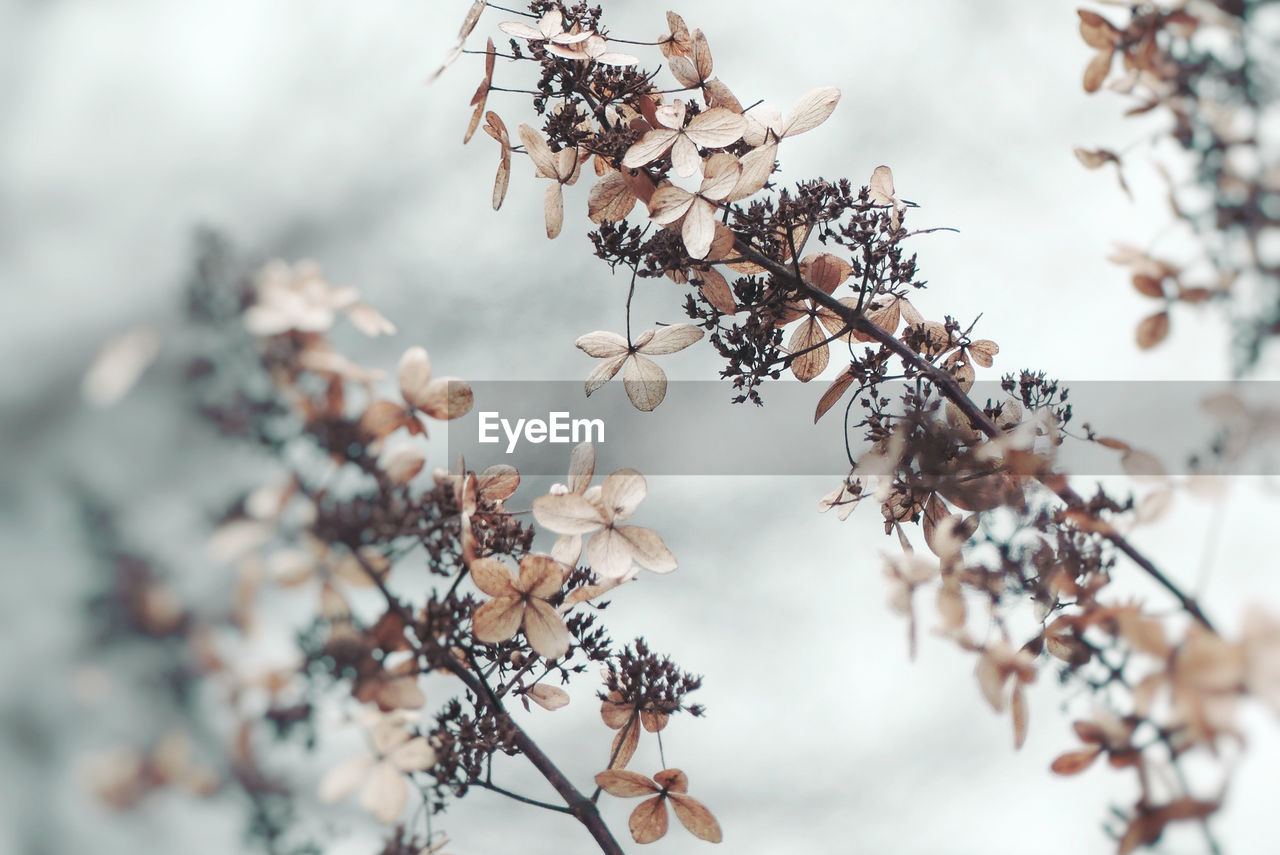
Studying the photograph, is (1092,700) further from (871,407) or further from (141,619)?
(141,619)

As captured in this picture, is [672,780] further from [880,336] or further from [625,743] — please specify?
[880,336]

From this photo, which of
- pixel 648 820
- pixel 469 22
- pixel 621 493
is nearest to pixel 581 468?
pixel 621 493

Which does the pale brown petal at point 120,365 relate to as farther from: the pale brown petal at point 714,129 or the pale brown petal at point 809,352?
the pale brown petal at point 809,352

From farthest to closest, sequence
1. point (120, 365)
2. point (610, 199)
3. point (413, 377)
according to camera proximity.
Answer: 1. point (610, 199)
2. point (413, 377)
3. point (120, 365)

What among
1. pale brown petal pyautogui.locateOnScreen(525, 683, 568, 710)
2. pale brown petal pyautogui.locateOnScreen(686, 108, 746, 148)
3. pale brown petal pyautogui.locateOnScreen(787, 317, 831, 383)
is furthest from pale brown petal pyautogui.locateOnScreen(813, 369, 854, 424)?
pale brown petal pyautogui.locateOnScreen(525, 683, 568, 710)

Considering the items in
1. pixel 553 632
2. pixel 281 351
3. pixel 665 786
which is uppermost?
pixel 281 351

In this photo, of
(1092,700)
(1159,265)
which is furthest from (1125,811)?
(1159,265)
